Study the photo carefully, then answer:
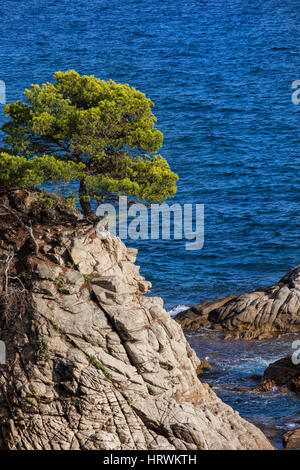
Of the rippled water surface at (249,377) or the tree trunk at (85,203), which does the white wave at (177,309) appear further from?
the tree trunk at (85,203)

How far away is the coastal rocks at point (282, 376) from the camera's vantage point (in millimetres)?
43500

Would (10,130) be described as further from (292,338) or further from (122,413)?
(292,338)

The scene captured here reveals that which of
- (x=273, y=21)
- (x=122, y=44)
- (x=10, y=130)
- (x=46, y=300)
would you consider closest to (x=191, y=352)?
(x=46, y=300)

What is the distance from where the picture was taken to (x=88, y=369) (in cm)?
3344

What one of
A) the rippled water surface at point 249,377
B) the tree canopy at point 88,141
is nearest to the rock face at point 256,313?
the rippled water surface at point 249,377

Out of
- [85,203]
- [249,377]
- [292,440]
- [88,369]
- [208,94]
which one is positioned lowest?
[292,440]

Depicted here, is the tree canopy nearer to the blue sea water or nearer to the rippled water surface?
the rippled water surface

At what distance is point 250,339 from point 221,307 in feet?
15.8

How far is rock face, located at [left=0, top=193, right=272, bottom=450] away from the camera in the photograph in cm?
3341

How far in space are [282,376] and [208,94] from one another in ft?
236

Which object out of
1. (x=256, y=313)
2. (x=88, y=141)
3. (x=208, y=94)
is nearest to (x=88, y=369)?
(x=88, y=141)

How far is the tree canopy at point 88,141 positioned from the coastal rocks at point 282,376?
1550 cm

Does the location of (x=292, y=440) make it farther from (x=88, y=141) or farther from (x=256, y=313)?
(x=88, y=141)

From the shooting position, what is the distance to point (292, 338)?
52.1m
